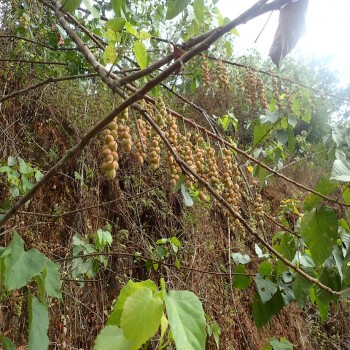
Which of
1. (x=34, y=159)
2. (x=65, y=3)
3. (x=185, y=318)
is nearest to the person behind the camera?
(x=185, y=318)

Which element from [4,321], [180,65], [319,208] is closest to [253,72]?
[319,208]

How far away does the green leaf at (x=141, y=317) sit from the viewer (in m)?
0.38

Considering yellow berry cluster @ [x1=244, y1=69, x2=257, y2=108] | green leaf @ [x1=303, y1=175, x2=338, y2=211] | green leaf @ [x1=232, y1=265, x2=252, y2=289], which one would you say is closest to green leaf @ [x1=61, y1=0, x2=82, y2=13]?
green leaf @ [x1=303, y1=175, x2=338, y2=211]

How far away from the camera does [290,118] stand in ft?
4.40

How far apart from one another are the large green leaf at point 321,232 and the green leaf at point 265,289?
252mm

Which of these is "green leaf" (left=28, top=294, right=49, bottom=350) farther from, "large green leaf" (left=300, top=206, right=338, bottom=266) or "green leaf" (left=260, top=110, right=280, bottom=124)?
"green leaf" (left=260, top=110, right=280, bottom=124)

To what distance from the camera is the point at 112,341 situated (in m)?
0.39

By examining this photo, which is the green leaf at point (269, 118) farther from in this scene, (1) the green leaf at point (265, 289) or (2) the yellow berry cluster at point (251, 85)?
(1) the green leaf at point (265, 289)

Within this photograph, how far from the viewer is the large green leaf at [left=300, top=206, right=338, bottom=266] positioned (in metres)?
0.80

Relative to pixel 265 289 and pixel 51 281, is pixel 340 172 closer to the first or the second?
pixel 265 289

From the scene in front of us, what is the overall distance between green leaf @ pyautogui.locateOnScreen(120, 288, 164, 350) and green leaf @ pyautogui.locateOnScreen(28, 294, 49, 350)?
0.29m

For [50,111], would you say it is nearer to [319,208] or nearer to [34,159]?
[34,159]

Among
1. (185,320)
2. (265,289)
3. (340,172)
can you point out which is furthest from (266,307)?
(185,320)

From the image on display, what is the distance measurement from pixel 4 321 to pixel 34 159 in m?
1.02
